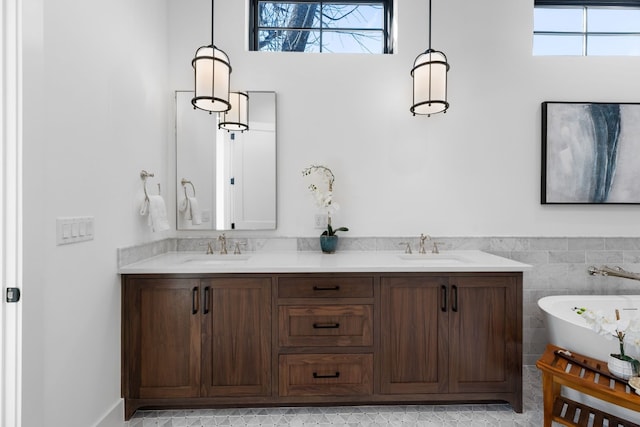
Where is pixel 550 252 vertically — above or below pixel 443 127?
below

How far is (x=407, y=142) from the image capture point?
7.75ft

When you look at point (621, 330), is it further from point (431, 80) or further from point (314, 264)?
point (431, 80)

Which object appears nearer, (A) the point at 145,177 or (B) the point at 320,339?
(B) the point at 320,339

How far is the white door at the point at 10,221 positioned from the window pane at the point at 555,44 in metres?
3.18

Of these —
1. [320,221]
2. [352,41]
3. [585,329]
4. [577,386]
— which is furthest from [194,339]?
[352,41]

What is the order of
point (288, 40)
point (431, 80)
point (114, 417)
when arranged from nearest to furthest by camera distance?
point (114, 417) → point (431, 80) → point (288, 40)

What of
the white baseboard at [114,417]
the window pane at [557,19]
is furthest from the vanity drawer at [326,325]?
the window pane at [557,19]

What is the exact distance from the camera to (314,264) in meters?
1.83

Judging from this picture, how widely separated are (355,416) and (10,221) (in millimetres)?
1869

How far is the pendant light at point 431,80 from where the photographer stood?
2.07 m

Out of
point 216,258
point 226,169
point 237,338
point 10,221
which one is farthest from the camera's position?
point 226,169

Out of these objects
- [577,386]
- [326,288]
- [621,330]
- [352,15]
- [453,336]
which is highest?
[352,15]

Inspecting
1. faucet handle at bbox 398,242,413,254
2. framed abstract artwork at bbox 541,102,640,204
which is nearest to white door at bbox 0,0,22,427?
faucet handle at bbox 398,242,413,254

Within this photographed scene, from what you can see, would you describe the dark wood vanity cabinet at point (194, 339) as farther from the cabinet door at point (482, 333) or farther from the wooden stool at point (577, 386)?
the wooden stool at point (577, 386)
